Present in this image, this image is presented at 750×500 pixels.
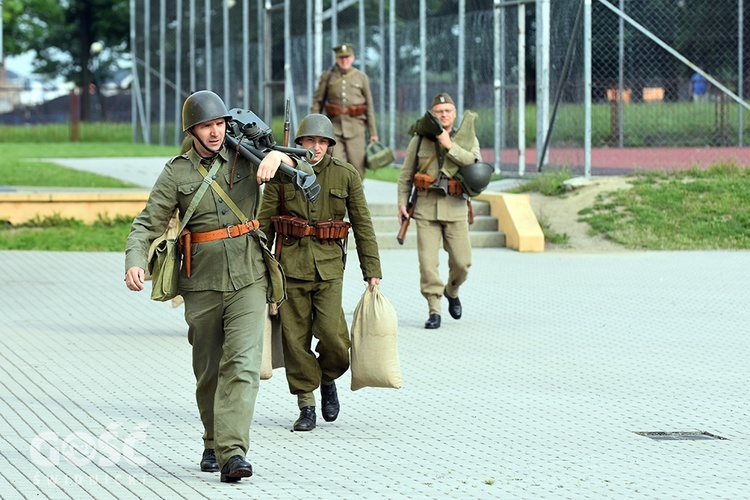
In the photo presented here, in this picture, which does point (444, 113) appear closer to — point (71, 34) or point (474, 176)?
point (474, 176)

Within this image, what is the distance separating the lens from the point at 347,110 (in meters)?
17.0

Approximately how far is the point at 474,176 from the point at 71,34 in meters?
61.9

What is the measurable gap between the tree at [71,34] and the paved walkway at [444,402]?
5320 cm

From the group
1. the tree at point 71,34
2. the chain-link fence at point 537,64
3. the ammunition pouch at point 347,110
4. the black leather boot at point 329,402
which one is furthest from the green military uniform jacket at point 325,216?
the tree at point 71,34

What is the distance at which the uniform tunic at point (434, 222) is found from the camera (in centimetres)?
1242

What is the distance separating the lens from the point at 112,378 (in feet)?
32.4

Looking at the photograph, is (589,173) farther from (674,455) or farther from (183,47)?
(183,47)

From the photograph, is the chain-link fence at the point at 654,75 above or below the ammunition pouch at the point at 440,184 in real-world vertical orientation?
above

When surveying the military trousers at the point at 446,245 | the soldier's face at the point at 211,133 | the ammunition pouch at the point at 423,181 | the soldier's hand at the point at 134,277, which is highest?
the soldier's face at the point at 211,133

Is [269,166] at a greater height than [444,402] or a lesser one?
greater

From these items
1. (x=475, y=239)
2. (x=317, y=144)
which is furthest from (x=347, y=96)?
(x=317, y=144)

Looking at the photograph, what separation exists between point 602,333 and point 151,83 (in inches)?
1380

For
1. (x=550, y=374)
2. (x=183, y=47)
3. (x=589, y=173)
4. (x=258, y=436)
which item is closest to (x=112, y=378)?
(x=258, y=436)

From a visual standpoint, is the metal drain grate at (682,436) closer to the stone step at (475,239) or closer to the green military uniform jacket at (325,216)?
the green military uniform jacket at (325,216)
